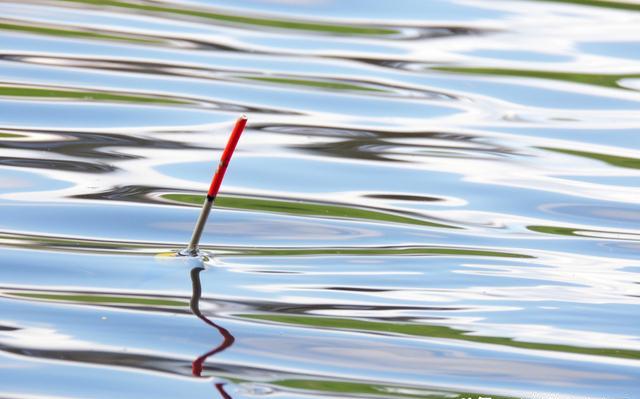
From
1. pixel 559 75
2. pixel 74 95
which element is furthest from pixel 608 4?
pixel 74 95

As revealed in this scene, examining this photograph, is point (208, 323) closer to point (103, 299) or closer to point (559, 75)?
point (103, 299)

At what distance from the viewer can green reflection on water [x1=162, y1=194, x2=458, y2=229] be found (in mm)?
4715

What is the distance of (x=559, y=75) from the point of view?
22.6 ft

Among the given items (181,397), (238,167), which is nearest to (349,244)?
(238,167)

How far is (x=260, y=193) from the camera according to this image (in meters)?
4.94

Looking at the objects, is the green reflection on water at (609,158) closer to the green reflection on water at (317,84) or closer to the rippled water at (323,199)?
Result: the rippled water at (323,199)

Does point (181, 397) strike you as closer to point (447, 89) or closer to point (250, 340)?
point (250, 340)

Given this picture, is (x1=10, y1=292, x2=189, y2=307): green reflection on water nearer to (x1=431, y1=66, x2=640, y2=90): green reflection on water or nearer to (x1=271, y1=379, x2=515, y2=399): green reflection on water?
(x1=271, y1=379, x2=515, y2=399): green reflection on water

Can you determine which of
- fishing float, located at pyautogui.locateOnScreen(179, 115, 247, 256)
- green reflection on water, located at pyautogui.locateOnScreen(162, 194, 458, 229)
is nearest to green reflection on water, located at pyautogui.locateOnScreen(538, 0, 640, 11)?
green reflection on water, located at pyautogui.locateOnScreen(162, 194, 458, 229)

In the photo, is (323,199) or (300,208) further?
(323,199)

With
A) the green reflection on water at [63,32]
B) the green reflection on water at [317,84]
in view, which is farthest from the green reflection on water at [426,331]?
the green reflection on water at [63,32]

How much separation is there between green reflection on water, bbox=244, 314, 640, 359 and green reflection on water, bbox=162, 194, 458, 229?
1.09m

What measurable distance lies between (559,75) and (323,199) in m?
2.51

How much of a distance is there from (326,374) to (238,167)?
2.11m
